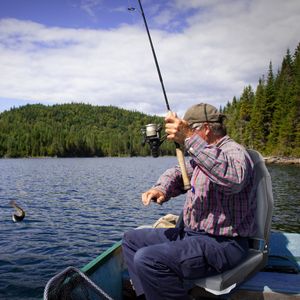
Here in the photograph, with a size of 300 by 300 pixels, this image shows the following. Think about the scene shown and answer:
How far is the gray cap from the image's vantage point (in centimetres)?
388

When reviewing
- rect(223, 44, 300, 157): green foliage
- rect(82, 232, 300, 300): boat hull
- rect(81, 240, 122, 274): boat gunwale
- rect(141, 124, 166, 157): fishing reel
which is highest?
rect(223, 44, 300, 157): green foliage

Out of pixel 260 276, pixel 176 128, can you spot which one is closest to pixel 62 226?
pixel 260 276

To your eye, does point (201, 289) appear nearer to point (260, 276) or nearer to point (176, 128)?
point (260, 276)

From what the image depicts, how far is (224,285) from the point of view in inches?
140

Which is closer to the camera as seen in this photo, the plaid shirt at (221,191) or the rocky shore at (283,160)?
the plaid shirt at (221,191)

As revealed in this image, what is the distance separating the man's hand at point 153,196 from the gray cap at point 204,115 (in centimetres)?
97

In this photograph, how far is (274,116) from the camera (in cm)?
7244

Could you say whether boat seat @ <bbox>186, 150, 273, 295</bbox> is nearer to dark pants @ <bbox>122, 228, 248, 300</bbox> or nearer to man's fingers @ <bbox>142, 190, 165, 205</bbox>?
dark pants @ <bbox>122, 228, 248, 300</bbox>

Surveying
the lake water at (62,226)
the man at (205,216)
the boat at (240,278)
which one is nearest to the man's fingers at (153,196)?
the boat at (240,278)

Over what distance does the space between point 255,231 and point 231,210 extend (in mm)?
409

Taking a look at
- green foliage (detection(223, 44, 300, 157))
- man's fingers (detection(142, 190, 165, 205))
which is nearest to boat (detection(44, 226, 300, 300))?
man's fingers (detection(142, 190, 165, 205))

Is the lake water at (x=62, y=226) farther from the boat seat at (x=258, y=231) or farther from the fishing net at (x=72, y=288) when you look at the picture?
the boat seat at (x=258, y=231)

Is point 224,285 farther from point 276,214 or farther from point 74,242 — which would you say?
point 276,214

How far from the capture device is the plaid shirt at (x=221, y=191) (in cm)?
329
